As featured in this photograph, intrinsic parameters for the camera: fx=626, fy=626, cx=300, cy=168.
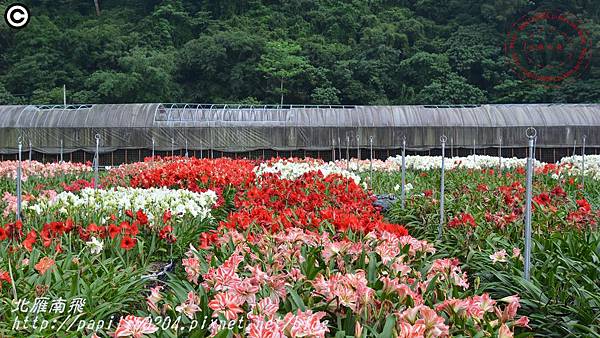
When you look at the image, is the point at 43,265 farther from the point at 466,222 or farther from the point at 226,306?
the point at 466,222

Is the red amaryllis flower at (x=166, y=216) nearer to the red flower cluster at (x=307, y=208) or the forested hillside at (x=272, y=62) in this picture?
the red flower cluster at (x=307, y=208)

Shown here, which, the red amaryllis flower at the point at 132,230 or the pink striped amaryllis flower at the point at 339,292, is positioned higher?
A: the pink striped amaryllis flower at the point at 339,292

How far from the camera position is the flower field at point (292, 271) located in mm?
2627

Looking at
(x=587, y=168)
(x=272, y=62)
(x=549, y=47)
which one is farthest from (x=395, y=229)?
(x=549, y=47)

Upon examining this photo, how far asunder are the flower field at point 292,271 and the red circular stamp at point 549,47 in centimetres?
2813

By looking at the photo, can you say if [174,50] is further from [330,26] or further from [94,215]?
[94,215]

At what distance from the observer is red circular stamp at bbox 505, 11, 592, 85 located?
32031 mm

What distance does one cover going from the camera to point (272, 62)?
3431cm

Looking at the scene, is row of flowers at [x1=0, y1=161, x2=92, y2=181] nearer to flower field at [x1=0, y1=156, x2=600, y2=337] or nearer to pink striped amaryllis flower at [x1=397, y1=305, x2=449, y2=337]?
flower field at [x1=0, y1=156, x2=600, y2=337]

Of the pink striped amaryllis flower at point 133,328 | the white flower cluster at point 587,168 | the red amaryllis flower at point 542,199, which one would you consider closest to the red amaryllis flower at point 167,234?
the pink striped amaryllis flower at point 133,328

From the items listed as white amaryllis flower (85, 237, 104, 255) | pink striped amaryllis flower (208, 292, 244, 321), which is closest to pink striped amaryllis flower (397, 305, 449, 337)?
pink striped amaryllis flower (208, 292, 244, 321)

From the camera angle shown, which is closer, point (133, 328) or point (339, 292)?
point (133, 328)

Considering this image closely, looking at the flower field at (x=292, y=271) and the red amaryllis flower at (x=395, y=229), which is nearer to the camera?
the flower field at (x=292, y=271)

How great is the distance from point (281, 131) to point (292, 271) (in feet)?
65.5
